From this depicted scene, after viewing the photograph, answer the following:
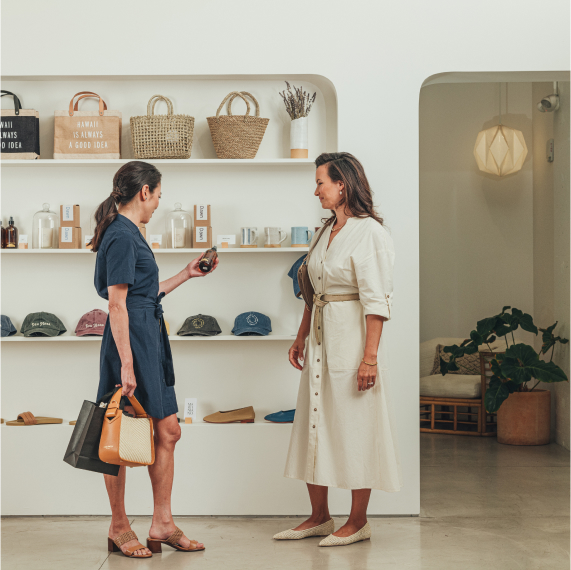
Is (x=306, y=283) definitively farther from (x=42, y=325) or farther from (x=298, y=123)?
(x=42, y=325)

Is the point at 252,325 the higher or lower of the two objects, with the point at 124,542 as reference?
higher

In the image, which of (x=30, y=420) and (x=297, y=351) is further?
(x=30, y=420)

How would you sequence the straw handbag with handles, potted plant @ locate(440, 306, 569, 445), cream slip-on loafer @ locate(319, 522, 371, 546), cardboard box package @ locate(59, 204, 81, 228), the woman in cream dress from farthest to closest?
potted plant @ locate(440, 306, 569, 445)
cardboard box package @ locate(59, 204, 81, 228)
cream slip-on loafer @ locate(319, 522, 371, 546)
the woman in cream dress
the straw handbag with handles

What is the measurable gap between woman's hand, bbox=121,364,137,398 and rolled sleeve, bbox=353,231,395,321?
101 cm

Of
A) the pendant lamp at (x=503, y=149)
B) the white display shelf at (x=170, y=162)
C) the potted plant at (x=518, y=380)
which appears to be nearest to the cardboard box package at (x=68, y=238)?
the white display shelf at (x=170, y=162)

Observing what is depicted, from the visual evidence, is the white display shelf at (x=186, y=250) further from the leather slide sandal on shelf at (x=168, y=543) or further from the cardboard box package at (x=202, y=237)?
the leather slide sandal on shelf at (x=168, y=543)

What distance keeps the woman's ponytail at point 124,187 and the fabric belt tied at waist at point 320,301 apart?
35.5 inches

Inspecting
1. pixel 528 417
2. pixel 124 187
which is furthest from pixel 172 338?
pixel 528 417

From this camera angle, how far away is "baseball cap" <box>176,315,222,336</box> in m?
3.62

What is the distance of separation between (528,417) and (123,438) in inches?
149

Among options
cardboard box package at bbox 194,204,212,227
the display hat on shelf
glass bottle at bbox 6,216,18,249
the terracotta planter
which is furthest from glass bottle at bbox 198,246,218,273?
the terracotta planter

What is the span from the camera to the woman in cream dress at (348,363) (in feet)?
9.47

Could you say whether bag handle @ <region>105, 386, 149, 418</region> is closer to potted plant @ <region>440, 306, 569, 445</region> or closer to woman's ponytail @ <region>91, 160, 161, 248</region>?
woman's ponytail @ <region>91, 160, 161, 248</region>

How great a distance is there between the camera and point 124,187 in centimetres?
280
